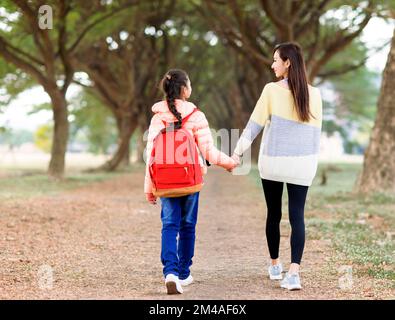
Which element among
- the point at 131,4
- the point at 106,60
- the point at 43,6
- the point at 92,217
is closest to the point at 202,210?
the point at 92,217

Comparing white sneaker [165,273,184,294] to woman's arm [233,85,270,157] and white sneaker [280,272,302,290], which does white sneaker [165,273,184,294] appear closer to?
white sneaker [280,272,302,290]

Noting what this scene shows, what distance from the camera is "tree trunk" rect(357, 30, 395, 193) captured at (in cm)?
1437

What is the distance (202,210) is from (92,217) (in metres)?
2.57

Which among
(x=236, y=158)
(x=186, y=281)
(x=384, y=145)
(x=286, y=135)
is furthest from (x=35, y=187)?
(x=286, y=135)

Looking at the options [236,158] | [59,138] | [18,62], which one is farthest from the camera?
[59,138]

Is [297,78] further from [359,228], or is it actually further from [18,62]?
[18,62]

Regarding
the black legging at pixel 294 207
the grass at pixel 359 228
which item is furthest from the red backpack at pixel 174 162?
the grass at pixel 359 228

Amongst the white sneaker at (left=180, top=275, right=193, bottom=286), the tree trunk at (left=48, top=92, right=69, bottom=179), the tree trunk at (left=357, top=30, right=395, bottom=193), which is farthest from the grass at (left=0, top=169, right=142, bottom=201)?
the white sneaker at (left=180, top=275, right=193, bottom=286)

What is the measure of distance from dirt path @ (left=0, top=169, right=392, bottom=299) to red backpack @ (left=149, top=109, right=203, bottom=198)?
2.73ft

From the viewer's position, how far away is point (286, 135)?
228 inches

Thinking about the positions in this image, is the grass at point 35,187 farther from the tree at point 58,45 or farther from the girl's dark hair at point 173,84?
the girl's dark hair at point 173,84

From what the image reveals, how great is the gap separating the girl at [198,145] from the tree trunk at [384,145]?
30.2 feet

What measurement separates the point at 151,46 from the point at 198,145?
23523mm
